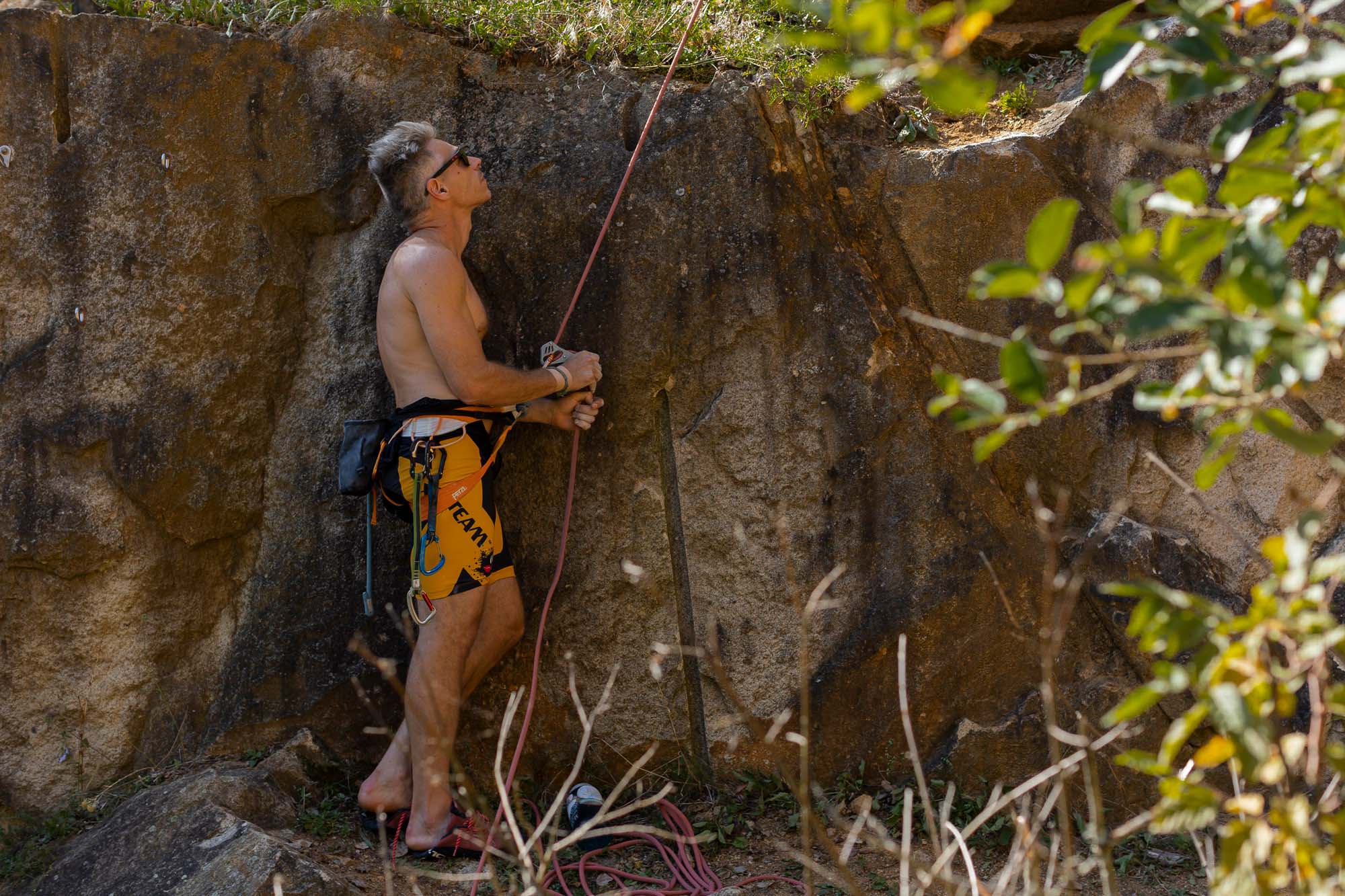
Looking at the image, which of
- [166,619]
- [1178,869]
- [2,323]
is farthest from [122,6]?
[1178,869]

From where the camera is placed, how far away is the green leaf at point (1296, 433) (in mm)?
1216

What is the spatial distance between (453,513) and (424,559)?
0.16 m

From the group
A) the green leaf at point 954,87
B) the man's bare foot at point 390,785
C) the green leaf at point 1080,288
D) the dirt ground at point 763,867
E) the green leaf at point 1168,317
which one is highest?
the green leaf at point 954,87

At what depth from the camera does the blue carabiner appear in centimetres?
330

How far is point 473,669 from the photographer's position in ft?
11.4

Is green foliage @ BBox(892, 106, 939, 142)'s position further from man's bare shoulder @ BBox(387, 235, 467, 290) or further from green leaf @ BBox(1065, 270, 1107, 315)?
green leaf @ BBox(1065, 270, 1107, 315)

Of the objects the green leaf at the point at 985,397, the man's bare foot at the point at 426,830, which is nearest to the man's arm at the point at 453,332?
the man's bare foot at the point at 426,830

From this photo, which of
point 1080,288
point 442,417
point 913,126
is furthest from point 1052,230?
point 913,126

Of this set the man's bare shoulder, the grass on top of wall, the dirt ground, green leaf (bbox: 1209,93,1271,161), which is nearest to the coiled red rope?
the dirt ground

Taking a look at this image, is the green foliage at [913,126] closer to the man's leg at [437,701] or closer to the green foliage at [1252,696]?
the man's leg at [437,701]

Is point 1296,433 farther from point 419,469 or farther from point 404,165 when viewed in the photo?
point 404,165

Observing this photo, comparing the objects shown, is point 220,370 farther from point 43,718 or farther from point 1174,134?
point 1174,134

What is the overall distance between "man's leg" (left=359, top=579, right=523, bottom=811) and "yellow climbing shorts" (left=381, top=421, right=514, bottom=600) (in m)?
0.10

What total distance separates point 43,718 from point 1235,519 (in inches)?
149
